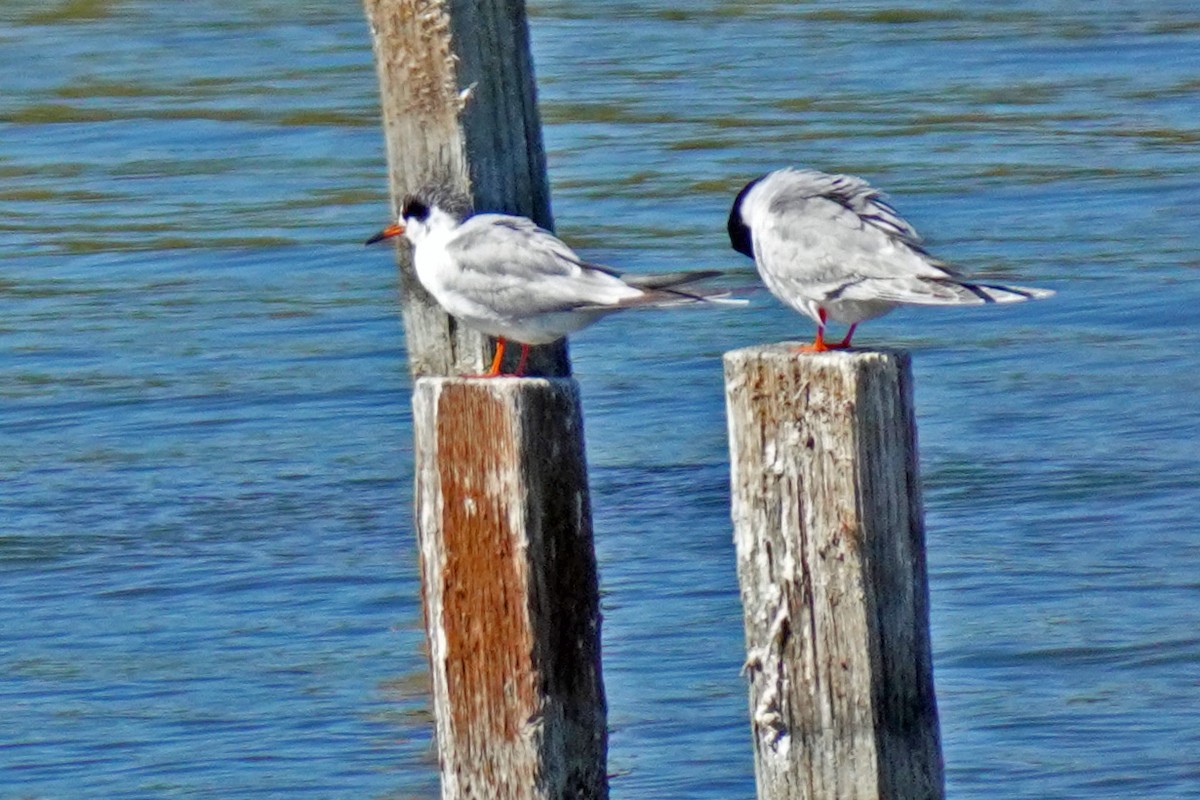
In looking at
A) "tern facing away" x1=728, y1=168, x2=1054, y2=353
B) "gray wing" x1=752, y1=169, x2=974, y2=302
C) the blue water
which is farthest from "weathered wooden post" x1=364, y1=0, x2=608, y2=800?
the blue water

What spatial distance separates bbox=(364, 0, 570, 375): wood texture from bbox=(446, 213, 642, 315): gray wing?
0.16 meters

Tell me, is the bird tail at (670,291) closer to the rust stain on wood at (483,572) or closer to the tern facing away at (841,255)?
the tern facing away at (841,255)

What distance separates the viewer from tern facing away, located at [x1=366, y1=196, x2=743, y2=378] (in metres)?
4.69

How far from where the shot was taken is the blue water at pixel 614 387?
6.98 meters

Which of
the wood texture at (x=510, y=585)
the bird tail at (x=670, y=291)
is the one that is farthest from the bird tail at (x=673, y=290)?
the wood texture at (x=510, y=585)

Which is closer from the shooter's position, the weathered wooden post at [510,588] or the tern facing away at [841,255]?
the weathered wooden post at [510,588]

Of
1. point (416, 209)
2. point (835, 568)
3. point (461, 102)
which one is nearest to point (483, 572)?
point (835, 568)

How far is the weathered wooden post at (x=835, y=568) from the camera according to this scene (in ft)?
13.5

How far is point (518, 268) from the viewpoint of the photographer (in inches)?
190

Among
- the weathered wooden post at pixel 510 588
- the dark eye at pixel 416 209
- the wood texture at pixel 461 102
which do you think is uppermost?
the wood texture at pixel 461 102

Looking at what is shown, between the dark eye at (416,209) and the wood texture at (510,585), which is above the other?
the dark eye at (416,209)

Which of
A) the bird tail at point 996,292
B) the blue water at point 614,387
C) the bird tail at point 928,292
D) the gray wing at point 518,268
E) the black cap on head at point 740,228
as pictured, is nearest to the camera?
the bird tail at point 996,292

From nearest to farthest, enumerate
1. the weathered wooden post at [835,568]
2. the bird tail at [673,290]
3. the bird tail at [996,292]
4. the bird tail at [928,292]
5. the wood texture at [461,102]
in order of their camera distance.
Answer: the weathered wooden post at [835,568], the bird tail at [996,292], the bird tail at [928,292], the bird tail at [673,290], the wood texture at [461,102]

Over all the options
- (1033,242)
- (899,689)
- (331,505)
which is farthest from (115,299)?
(899,689)
